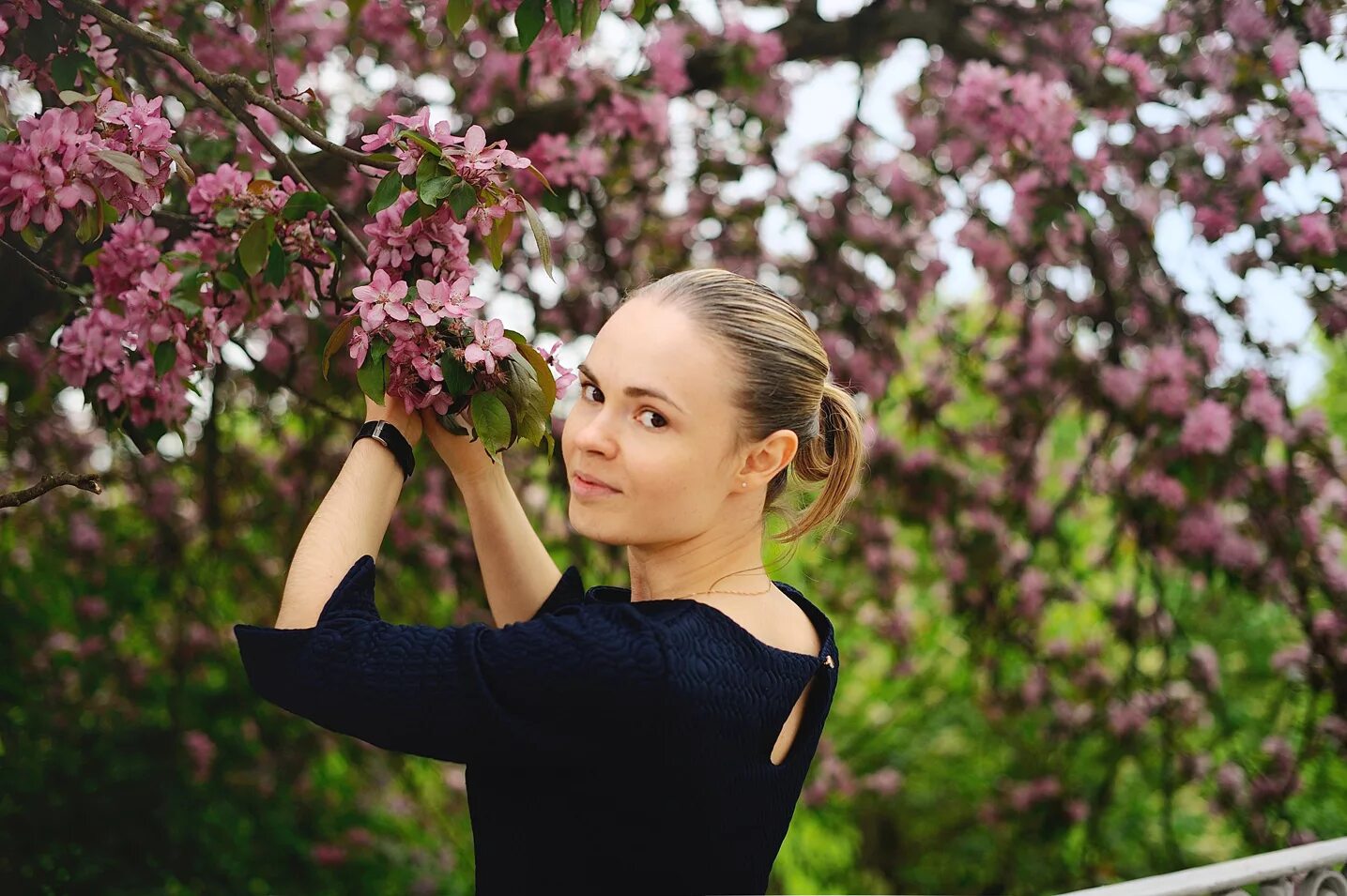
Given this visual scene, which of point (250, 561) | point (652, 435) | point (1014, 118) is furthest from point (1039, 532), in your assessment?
point (652, 435)

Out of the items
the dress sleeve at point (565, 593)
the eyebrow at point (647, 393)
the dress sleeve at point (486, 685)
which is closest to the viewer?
the dress sleeve at point (486, 685)

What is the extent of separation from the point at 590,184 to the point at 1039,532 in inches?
73.6

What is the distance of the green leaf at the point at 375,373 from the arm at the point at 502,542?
21cm

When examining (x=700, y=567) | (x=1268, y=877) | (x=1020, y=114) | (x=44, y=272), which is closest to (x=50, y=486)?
(x=44, y=272)

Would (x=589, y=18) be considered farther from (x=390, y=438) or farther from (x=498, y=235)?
(x=390, y=438)

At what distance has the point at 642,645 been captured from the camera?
1.09 metres

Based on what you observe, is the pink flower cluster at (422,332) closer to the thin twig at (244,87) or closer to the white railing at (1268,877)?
the thin twig at (244,87)

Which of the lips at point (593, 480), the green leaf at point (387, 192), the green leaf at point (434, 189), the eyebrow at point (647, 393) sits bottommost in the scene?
the lips at point (593, 480)

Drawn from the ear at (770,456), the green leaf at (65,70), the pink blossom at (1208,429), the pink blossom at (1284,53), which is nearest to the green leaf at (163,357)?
the green leaf at (65,70)

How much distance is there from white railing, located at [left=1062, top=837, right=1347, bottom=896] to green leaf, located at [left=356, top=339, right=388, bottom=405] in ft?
3.19

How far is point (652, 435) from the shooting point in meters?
1.25

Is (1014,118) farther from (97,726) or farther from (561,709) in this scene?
(97,726)

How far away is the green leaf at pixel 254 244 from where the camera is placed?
147cm

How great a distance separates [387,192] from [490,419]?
0.29 m
